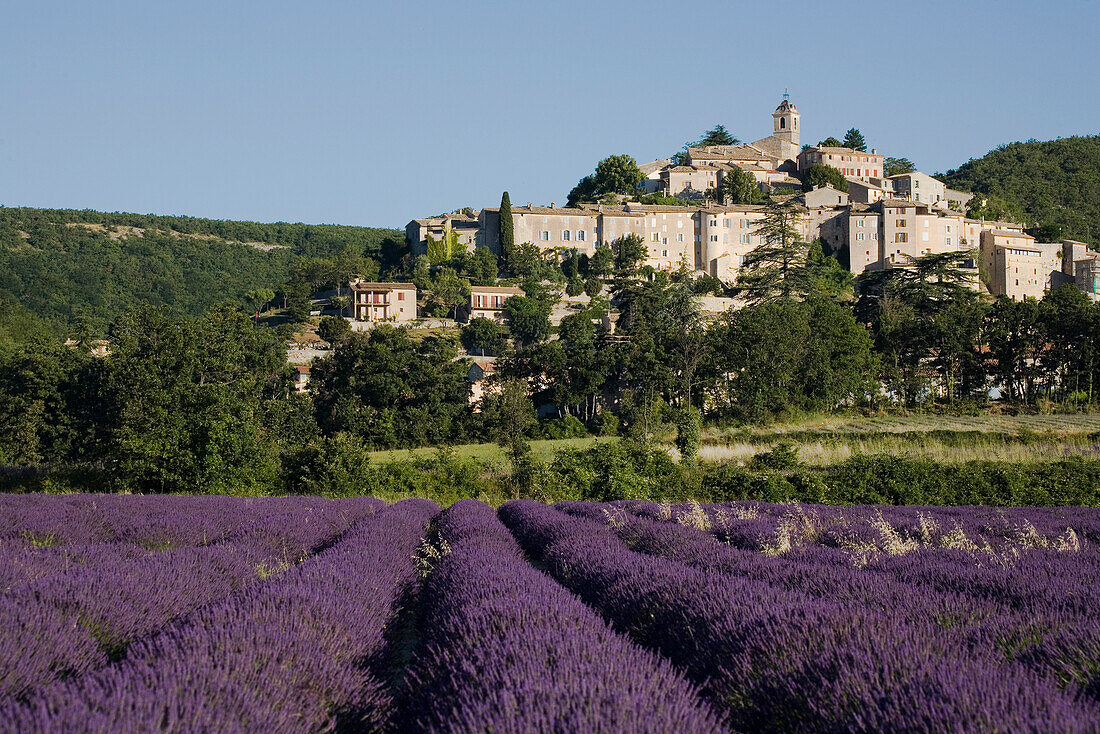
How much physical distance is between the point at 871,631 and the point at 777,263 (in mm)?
82932

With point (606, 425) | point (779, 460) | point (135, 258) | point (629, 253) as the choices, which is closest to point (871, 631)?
point (779, 460)

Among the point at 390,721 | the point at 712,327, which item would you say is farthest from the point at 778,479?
the point at 712,327

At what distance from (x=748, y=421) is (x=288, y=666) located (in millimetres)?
42662

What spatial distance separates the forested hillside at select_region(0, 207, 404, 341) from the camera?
4102 inches

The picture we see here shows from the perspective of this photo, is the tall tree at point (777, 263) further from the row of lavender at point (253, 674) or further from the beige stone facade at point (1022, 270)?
the row of lavender at point (253, 674)

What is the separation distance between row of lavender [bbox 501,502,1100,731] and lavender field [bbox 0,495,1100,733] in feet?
0.06

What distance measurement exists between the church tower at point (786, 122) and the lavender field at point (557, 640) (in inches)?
4962

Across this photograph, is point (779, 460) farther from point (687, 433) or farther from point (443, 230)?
point (443, 230)

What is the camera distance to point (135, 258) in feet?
447

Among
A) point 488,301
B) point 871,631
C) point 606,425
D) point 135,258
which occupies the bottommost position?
point 606,425

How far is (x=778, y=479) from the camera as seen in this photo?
22.5 m

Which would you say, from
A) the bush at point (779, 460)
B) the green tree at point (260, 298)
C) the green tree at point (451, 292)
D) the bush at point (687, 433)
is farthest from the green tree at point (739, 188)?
the bush at point (779, 460)

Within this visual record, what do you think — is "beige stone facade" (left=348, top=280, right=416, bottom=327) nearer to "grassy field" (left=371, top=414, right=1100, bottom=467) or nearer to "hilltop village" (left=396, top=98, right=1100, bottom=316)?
"hilltop village" (left=396, top=98, right=1100, bottom=316)

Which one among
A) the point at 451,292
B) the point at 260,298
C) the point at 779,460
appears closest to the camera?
the point at 779,460
